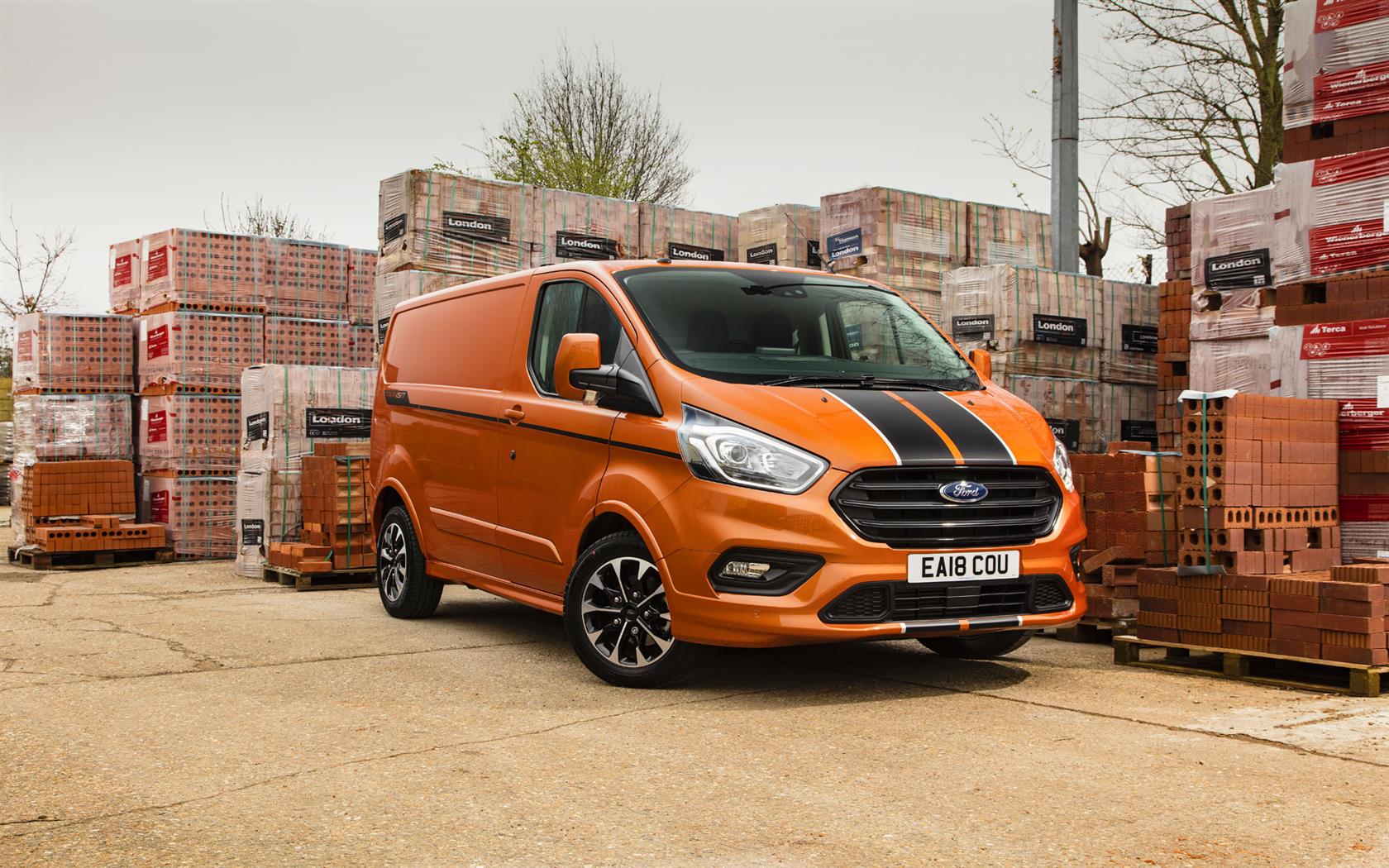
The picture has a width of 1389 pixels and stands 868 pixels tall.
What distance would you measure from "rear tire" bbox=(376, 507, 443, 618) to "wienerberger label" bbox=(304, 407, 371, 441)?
3.22 metres

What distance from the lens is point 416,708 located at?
5.95 metres

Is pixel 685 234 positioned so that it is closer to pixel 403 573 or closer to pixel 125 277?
pixel 403 573

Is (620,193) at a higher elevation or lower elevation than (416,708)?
higher

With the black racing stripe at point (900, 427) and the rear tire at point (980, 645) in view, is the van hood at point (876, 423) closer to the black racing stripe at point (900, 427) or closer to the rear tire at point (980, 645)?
the black racing stripe at point (900, 427)

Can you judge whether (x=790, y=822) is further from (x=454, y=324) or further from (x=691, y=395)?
(x=454, y=324)

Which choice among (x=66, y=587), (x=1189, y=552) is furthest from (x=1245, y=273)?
(x=66, y=587)

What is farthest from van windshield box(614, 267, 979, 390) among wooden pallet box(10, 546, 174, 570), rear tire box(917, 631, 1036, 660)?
wooden pallet box(10, 546, 174, 570)

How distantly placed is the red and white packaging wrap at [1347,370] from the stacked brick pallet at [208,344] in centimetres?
983

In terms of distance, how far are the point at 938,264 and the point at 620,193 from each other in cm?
2282

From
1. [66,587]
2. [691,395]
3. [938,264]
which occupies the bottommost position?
[66,587]

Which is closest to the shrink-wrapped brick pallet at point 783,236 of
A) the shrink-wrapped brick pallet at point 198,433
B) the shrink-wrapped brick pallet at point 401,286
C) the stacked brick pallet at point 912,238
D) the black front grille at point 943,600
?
the stacked brick pallet at point 912,238

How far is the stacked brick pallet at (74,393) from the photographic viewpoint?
48.0 feet

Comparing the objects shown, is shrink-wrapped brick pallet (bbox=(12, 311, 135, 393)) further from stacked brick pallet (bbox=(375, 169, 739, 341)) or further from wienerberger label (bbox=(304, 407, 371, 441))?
stacked brick pallet (bbox=(375, 169, 739, 341))

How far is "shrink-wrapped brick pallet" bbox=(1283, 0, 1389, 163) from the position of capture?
8289mm
